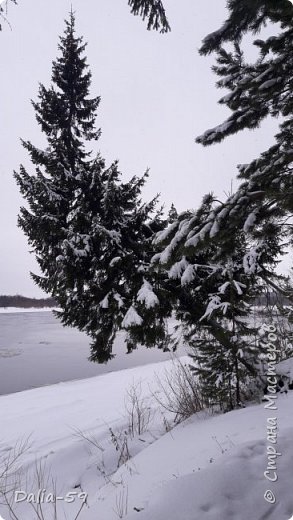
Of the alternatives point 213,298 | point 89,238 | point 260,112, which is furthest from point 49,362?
point 260,112

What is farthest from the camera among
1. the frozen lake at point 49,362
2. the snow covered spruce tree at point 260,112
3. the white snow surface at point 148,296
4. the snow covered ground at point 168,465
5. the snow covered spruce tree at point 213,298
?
the frozen lake at point 49,362

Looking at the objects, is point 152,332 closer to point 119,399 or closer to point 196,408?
point 196,408

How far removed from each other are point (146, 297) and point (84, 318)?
229 cm

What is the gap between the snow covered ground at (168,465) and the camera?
223cm

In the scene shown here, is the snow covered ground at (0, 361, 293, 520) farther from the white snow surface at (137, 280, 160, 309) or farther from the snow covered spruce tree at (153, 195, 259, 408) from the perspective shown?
the white snow surface at (137, 280, 160, 309)

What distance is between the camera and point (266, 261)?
4.76m

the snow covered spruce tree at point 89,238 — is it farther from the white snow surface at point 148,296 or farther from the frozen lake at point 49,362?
the frozen lake at point 49,362

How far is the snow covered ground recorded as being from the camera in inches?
87.8

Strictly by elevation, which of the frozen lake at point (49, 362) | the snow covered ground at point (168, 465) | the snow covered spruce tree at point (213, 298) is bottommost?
the frozen lake at point (49, 362)

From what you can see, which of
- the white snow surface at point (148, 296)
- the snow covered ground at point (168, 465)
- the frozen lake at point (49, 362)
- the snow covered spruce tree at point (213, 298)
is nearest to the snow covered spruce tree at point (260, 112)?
the snow covered spruce tree at point (213, 298)

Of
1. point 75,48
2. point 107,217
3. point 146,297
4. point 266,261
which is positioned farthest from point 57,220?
point 75,48

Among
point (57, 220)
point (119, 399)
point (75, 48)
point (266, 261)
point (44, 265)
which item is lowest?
point (119, 399)

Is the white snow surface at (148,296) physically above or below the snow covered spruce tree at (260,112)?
below

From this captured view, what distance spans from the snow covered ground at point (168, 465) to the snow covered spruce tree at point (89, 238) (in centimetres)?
194
